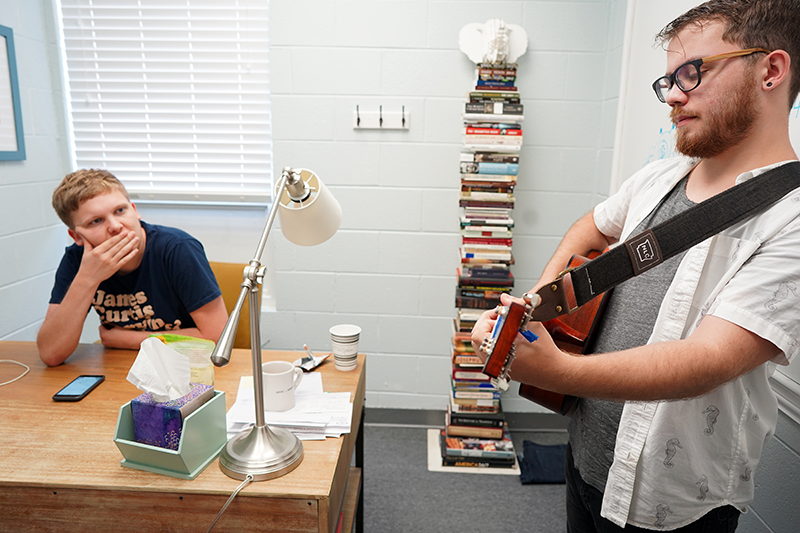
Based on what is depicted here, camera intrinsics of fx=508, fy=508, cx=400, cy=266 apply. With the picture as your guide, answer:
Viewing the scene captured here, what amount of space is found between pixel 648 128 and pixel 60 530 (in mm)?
2355

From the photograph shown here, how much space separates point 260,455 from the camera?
1118 mm

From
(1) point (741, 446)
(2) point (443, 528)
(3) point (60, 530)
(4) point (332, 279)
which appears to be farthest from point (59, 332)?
(1) point (741, 446)

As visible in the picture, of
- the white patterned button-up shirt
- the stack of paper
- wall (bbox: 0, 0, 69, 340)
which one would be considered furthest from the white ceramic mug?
wall (bbox: 0, 0, 69, 340)

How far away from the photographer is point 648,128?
83.5 inches

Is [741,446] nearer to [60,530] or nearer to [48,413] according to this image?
[60,530]

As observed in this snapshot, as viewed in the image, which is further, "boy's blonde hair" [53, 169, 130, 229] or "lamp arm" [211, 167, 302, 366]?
"boy's blonde hair" [53, 169, 130, 229]

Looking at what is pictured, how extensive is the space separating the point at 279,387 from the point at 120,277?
909 millimetres

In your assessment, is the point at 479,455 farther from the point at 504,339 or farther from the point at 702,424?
the point at 504,339

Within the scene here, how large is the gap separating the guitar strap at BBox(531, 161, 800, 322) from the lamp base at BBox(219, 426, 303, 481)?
629 millimetres

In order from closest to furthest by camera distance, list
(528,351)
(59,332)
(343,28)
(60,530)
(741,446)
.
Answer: (528,351), (741,446), (60,530), (59,332), (343,28)

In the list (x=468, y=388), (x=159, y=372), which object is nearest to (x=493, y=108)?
(x=468, y=388)

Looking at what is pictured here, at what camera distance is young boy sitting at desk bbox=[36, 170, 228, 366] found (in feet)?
5.37

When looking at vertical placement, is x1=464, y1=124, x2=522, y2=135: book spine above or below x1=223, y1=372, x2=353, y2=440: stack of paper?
above

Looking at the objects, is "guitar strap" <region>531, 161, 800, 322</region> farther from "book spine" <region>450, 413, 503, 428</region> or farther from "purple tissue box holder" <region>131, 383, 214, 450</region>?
"book spine" <region>450, 413, 503, 428</region>
